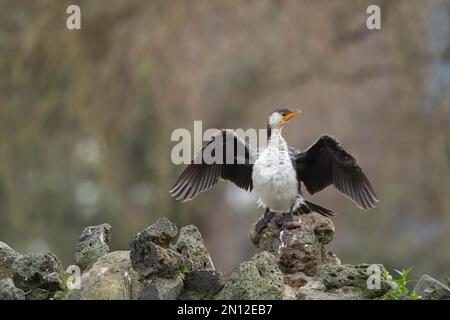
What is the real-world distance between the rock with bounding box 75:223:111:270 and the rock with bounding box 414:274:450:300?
2.02 metres

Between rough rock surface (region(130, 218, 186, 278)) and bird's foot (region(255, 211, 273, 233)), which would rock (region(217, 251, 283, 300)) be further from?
bird's foot (region(255, 211, 273, 233))

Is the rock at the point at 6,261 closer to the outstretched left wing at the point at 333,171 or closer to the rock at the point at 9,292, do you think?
the rock at the point at 9,292

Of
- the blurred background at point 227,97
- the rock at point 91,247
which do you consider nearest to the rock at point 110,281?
the rock at point 91,247

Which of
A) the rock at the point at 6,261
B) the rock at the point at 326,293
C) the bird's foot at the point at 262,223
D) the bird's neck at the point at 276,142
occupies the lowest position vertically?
the rock at the point at 326,293

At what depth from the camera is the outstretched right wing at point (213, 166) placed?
8398 mm

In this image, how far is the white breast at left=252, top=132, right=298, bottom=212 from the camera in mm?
8039

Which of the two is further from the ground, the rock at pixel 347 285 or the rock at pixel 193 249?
the rock at pixel 193 249

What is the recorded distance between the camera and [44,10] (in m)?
16.4

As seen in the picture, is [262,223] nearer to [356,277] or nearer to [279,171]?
[279,171]

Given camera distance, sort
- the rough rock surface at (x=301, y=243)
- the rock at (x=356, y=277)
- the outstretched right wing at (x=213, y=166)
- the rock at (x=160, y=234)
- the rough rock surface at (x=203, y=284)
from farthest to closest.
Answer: the outstretched right wing at (x=213, y=166), the rough rock surface at (x=301, y=243), the rock at (x=160, y=234), the rough rock surface at (x=203, y=284), the rock at (x=356, y=277)

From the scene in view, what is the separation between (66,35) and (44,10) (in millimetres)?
501

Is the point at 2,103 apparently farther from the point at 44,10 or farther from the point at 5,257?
the point at 5,257

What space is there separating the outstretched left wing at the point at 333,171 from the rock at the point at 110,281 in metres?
2.15

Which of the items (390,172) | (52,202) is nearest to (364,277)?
(390,172)
